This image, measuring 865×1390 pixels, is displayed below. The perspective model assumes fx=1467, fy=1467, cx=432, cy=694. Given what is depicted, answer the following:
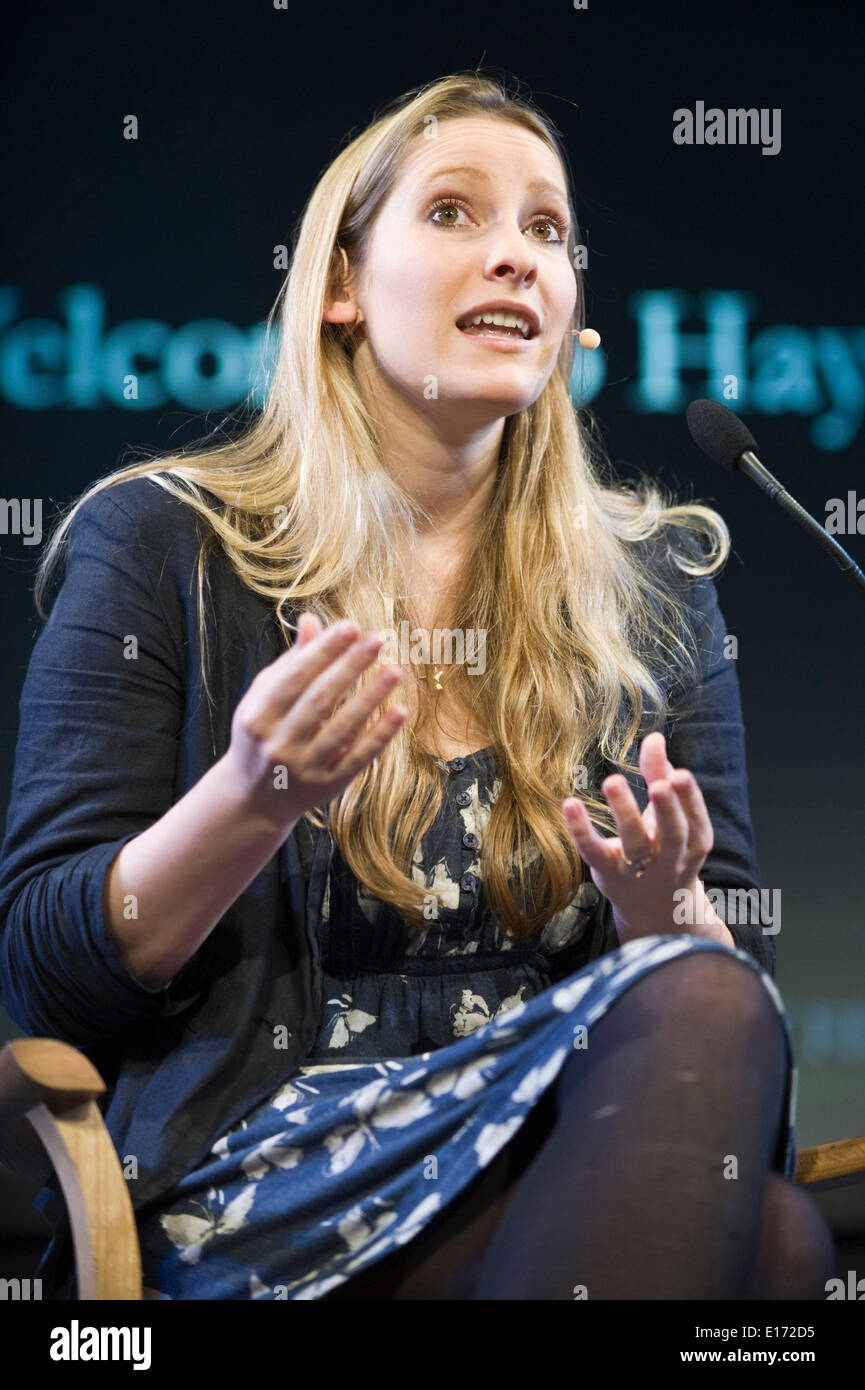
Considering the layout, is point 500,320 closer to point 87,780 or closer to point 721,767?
point 721,767

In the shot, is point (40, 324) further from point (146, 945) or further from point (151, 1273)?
point (151, 1273)

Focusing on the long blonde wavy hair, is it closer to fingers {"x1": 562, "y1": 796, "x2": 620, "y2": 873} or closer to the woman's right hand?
fingers {"x1": 562, "y1": 796, "x2": 620, "y2": 873}

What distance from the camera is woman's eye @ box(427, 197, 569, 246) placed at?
162cm

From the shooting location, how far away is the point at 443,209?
1.62 meters

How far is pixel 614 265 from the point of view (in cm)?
260

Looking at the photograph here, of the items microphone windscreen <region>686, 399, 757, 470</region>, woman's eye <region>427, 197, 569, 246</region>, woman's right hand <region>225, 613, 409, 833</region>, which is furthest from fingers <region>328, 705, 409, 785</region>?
woman's eye <region>427, 197, 569, 246</region>

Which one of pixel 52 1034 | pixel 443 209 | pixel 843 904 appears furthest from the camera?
pixel 843 904

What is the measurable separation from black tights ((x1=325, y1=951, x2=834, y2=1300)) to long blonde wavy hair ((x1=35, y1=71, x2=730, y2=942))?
37 cm

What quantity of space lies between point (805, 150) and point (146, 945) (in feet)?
6.65

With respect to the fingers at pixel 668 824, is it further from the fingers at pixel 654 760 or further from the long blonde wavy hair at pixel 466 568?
the long blonde wavy hair at pixel 466 568

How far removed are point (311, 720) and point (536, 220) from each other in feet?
2.80

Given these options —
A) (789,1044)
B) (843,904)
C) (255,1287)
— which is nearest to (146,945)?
(255,1287)

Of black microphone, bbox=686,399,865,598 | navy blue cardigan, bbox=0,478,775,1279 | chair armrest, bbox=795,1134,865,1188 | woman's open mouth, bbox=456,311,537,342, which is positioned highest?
woman's open mouth, bbox=456,311,537,342
